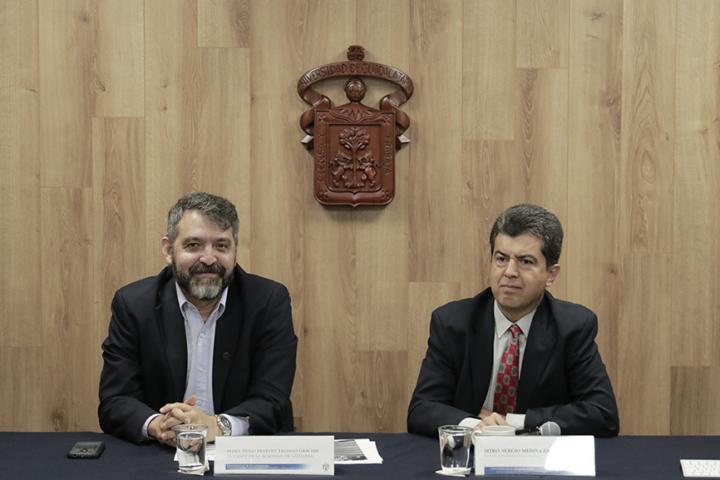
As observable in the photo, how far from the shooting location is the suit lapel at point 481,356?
297 centimetres

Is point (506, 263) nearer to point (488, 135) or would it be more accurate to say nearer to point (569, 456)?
point (569, 456)

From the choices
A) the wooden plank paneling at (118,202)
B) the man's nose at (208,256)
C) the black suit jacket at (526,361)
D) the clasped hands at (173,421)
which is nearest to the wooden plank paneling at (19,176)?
the wooden plank paneling at (118,202)

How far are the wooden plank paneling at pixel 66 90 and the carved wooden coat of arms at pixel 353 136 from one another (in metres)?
0.89

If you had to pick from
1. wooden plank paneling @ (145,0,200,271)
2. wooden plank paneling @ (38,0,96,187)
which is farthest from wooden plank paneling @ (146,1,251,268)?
wooden plank paneling @ (38,0,96,187)

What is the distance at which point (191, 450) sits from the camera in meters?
2.25

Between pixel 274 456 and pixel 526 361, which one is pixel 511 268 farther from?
pixel 274 456

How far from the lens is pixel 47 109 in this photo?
3953 millimetres

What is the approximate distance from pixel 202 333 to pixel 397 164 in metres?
1.25

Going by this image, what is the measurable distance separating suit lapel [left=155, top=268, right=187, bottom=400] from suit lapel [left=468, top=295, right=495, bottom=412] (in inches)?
35.0

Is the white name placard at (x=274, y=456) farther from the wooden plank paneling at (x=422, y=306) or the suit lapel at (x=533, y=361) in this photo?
the wooden plank paneling at (x=422, y=306)

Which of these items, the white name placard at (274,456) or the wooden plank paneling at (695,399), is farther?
the wooden plank paneling at (695,399)

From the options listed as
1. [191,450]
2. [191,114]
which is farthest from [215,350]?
[191,114]

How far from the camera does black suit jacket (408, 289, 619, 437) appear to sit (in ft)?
9.58

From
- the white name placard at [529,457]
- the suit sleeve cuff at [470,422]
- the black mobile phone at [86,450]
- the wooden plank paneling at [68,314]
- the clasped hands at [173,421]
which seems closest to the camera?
the white name placard at [529,457]
